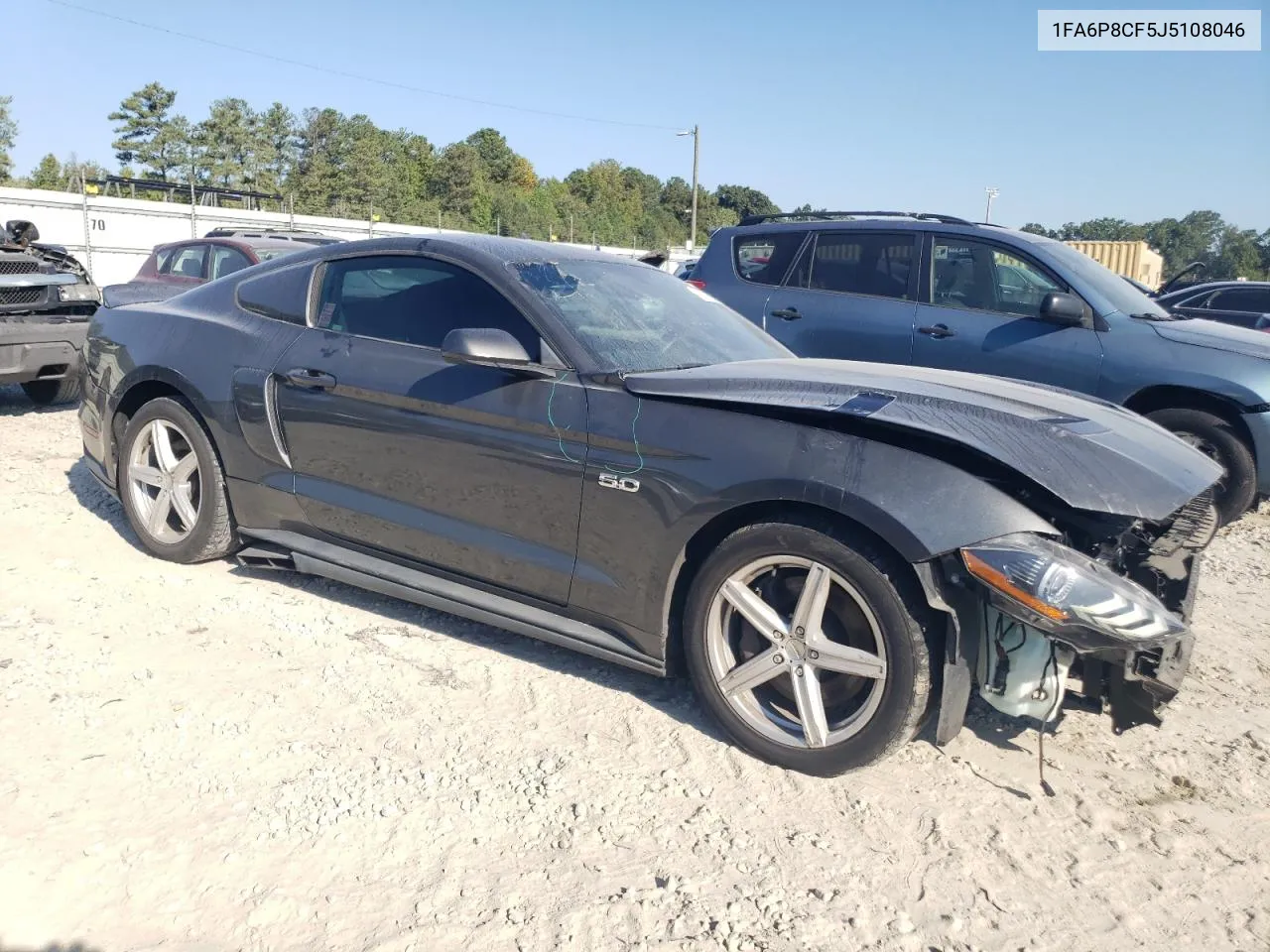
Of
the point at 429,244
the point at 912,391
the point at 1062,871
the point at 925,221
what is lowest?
the point at 1062,871

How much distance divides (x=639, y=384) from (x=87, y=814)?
196 cm

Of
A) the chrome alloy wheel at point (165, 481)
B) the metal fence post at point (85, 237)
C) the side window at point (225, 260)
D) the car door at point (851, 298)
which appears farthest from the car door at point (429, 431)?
the metal fence post at point (85, 237)

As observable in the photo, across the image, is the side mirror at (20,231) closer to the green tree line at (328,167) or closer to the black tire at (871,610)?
the black tire at (871,610)

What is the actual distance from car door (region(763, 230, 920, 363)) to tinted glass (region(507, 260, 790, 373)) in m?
2.72

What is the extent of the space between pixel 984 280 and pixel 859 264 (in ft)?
2.92

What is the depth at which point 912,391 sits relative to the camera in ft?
9.80

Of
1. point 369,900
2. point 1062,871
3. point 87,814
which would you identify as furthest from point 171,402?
point 1062,871

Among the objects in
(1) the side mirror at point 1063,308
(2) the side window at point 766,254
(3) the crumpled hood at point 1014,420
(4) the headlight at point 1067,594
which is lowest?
(4) the headlight at point 1067,594

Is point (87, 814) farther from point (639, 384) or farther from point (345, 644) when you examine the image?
point (639, 384)

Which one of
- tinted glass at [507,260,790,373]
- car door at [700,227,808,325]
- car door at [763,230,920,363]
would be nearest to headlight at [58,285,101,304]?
car door at [700,227,808,325]

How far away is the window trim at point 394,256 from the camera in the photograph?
130 inches

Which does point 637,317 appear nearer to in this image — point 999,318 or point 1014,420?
point 1014,420

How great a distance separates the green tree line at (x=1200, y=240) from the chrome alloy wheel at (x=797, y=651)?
63.3m

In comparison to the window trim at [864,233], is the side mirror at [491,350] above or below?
below
